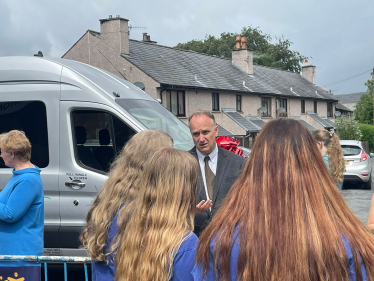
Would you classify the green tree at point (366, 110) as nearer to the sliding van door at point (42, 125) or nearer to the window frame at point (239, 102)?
the window frame at point (239, 102)

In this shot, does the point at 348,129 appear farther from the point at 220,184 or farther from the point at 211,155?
the point at 220,184

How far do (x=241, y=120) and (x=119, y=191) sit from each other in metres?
30.0

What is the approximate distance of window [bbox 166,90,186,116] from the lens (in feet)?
88.5

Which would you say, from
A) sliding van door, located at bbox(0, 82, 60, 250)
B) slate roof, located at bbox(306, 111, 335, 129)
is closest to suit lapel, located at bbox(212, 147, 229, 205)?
sliding van door, located at bbox(0, 82, 60, 250)

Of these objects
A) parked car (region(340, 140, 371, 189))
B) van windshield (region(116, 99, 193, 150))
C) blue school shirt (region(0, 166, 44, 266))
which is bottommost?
parked car (region(340, 140, 371, 189))

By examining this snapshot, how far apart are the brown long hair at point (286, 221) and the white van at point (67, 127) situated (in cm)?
388

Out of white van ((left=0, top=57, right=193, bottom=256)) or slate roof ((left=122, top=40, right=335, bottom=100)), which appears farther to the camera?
slate roof ((left=122, top=40, right=335, bottom=100))

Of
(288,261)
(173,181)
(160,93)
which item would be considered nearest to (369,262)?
(288,261)

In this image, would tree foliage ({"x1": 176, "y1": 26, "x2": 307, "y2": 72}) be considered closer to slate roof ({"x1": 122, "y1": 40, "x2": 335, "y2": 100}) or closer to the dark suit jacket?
slate roof ({"x1": 122, "y1": 40, "x2": 335, "y2": 100})

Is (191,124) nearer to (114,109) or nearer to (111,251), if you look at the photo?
(114,109)

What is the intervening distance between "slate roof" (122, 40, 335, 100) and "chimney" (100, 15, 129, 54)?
0.71m

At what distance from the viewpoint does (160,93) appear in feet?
85.5

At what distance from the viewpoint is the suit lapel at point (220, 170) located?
402 centimetres

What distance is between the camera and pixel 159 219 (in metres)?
2.04
